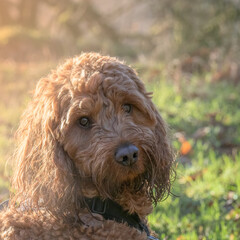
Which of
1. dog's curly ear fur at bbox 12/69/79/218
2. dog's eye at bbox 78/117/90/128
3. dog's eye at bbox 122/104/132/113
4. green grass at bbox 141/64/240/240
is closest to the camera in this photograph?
dog's curly ear fur at bbox 12/69/79/218

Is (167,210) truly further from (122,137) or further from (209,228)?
(122,137)

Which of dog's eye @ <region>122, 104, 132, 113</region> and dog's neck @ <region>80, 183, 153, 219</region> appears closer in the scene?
dog's neck @ <region>80, 183, 153, 219</region>

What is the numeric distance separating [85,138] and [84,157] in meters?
0.14

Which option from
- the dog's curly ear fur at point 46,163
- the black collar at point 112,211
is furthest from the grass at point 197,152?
the black collar at point 112,211

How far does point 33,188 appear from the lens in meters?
3.33

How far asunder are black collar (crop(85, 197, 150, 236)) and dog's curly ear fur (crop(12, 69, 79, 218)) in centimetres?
19

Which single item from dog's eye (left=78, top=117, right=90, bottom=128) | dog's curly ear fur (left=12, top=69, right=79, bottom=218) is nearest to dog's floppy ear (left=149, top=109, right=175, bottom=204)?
dog's eye (left=78, top=117, right=90, bottom=128)

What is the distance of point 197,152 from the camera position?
6.93m

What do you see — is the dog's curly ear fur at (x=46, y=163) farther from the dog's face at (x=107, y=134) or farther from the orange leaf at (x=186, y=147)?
the orange leaf at (x=186, y=147)

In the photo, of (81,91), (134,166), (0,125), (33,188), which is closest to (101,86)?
(81,91)

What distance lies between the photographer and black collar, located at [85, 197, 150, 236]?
347cm

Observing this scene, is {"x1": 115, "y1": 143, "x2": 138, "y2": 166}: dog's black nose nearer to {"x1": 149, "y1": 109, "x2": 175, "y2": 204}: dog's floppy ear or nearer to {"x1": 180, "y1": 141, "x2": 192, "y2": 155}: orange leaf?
{"x1": 149, "y1": 109, "x2": 175, "y2": 204}: dog's floppy ear

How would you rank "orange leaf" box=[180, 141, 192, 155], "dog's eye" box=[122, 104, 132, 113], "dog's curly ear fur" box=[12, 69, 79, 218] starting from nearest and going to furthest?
"dog's curly ear fur" box=[12, 69, 79, 218] → "dog's eye" box=[122, 104, 132, 113] → "orange leaf" box=[180, 141, 192, 155]

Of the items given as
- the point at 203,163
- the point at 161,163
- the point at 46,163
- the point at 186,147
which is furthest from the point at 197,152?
the point at 46,163
